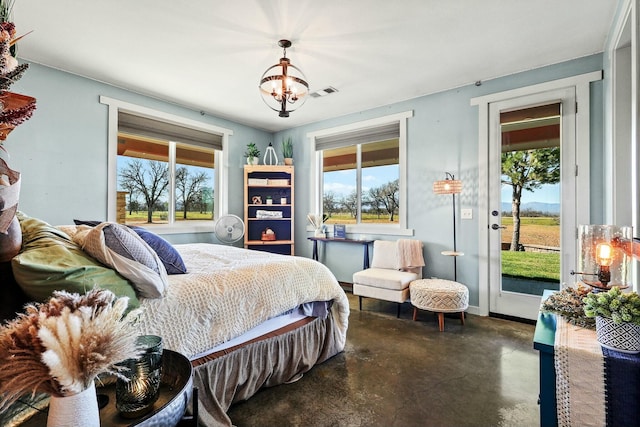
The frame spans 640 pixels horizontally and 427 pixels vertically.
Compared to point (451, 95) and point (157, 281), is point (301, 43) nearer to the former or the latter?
point (451, 95)

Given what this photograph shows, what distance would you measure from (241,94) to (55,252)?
298 centimetres

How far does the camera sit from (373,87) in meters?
3.52

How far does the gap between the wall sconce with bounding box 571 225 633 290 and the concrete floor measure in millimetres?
799

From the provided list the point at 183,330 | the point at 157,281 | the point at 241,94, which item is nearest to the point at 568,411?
the point at 183,330

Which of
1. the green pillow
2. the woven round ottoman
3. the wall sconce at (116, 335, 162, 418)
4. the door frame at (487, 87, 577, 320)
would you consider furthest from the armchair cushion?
the wall sconce at (116, 335, 162, 418)

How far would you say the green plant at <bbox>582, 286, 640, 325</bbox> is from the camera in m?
1.09

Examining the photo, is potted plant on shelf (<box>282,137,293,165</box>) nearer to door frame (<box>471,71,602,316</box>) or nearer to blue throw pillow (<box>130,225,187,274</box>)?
door frame (<box>471,71,602,316</box>)

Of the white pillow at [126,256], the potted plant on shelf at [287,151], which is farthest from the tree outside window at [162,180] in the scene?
the white pillow at [126,256]

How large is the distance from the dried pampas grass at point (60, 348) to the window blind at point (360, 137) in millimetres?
3901

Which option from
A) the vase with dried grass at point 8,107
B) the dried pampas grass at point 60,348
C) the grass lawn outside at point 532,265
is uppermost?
the vase with dried grass at point 8,107

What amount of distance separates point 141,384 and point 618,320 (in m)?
1.59

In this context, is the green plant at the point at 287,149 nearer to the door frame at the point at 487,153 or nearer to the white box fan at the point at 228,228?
the white box fan at the point at 228,228

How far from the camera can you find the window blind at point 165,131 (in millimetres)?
3569

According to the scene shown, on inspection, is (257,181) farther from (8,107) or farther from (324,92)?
(8,107)
